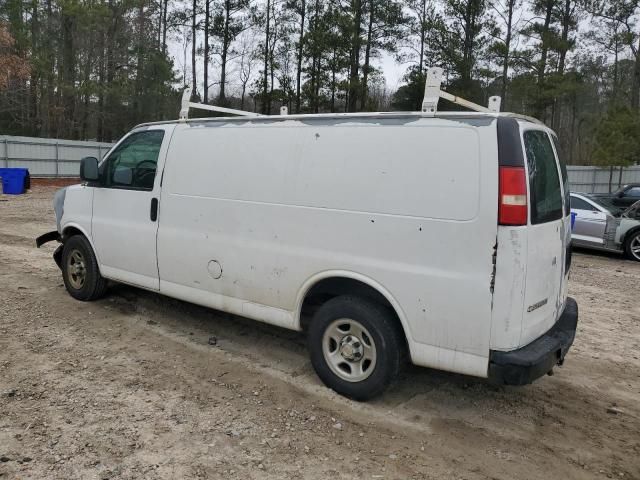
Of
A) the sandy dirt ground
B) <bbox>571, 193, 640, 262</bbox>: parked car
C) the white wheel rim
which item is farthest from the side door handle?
<bbox>571, 193, 640, 262</bbox>: parked car

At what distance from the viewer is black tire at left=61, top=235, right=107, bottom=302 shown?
588cm

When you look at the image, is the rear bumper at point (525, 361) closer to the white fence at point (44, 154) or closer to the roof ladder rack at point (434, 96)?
the roof ladder rack at point (434, 96)

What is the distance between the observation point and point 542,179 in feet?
11.7

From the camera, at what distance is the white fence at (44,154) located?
24.1 meters

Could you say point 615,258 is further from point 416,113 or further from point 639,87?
point 639,87

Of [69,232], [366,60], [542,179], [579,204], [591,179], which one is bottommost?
[69,232]

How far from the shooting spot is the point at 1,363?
442 centimetres

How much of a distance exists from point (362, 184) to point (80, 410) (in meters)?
2.49

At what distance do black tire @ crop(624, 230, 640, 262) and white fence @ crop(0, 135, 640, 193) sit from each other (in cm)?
1394

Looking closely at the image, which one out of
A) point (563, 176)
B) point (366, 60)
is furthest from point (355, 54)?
point (563, 176)

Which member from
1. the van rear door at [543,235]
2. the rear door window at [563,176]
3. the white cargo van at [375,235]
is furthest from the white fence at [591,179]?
the white cargo van at [375,235]

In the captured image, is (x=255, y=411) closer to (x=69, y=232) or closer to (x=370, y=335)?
(x=370, y=335)

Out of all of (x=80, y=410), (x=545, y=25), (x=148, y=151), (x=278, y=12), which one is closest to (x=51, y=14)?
(x=278, y=12)

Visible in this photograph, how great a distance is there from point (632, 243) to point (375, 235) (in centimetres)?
956
